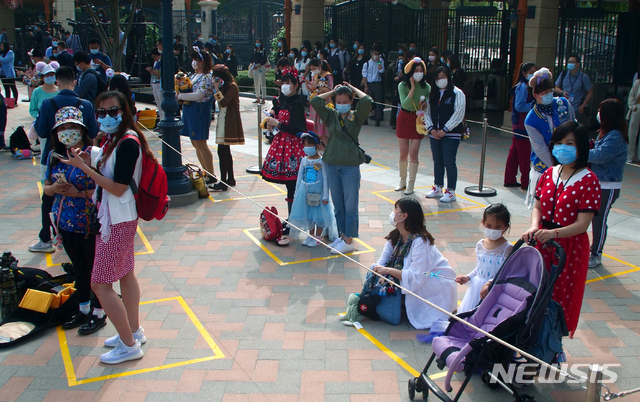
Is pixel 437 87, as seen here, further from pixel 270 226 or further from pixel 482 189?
pixel 270 226

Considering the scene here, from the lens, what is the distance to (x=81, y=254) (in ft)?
16.3

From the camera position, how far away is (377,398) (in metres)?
4.15

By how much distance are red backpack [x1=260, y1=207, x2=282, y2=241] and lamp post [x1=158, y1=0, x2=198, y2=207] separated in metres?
1.94

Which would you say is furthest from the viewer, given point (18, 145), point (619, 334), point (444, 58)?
point (444, 58)

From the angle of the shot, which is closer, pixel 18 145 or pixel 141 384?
pixel 141 384

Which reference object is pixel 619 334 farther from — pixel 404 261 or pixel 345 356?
pixel 345 356

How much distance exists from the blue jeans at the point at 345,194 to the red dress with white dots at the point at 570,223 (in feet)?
8.23

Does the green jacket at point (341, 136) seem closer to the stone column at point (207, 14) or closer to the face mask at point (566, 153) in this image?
the face mask at point (566, 153)

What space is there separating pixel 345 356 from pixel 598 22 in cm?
1346

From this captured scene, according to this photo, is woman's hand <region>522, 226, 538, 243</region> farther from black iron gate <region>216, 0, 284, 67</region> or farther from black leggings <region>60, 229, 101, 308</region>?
black iron gate <region>216, 0, 284, 67</region>

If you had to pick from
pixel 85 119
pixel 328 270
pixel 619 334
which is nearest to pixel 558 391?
pixel 619 334

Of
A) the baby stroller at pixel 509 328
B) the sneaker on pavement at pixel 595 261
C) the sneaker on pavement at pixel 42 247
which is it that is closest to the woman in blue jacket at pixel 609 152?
the sneaker on pavement at pixel 595 261

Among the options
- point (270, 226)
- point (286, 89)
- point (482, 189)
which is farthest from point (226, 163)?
point (482, 189)

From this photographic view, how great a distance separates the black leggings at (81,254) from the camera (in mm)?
4875
